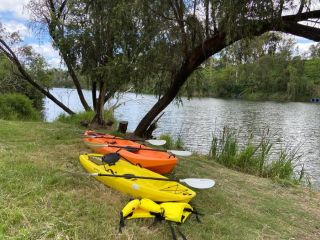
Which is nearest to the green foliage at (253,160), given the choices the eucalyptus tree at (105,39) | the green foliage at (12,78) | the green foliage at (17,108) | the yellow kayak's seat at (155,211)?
the eucalyptus tree at (105,39)

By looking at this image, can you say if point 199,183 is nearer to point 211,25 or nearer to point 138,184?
point 138,184

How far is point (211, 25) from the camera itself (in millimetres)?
7141

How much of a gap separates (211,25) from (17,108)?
8.85 metres

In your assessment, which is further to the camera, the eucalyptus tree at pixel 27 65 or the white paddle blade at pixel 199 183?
the eucalyptus tree at pixel 27 65

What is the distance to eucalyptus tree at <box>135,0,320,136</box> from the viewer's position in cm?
554

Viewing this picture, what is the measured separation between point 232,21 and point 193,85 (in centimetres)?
405

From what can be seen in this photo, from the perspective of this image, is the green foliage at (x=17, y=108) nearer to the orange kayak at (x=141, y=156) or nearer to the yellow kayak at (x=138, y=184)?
the orange kayak at (x=141, y=156)

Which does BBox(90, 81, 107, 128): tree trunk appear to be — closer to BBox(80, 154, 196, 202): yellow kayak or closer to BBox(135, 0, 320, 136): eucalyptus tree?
BBox(135, 0, 320, 136): eucalyptus tree

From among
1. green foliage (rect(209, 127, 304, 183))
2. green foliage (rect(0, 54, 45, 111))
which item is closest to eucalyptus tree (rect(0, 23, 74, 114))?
green foliage (rect(0, 54, 45, 111))

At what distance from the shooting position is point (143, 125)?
354 inches

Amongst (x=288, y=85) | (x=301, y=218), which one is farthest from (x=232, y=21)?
(x=288, y=85)

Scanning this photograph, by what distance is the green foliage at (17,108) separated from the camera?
12.9 meters

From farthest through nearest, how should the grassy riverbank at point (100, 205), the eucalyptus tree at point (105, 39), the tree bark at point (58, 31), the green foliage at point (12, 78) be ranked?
the green foliage at point (12, 78)
the tree bark at point (58, 31)
the eucalyptus tree at point (105, 39)
the grassy riverbank at point (100, 205)

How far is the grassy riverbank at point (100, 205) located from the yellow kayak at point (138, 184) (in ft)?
0.37
